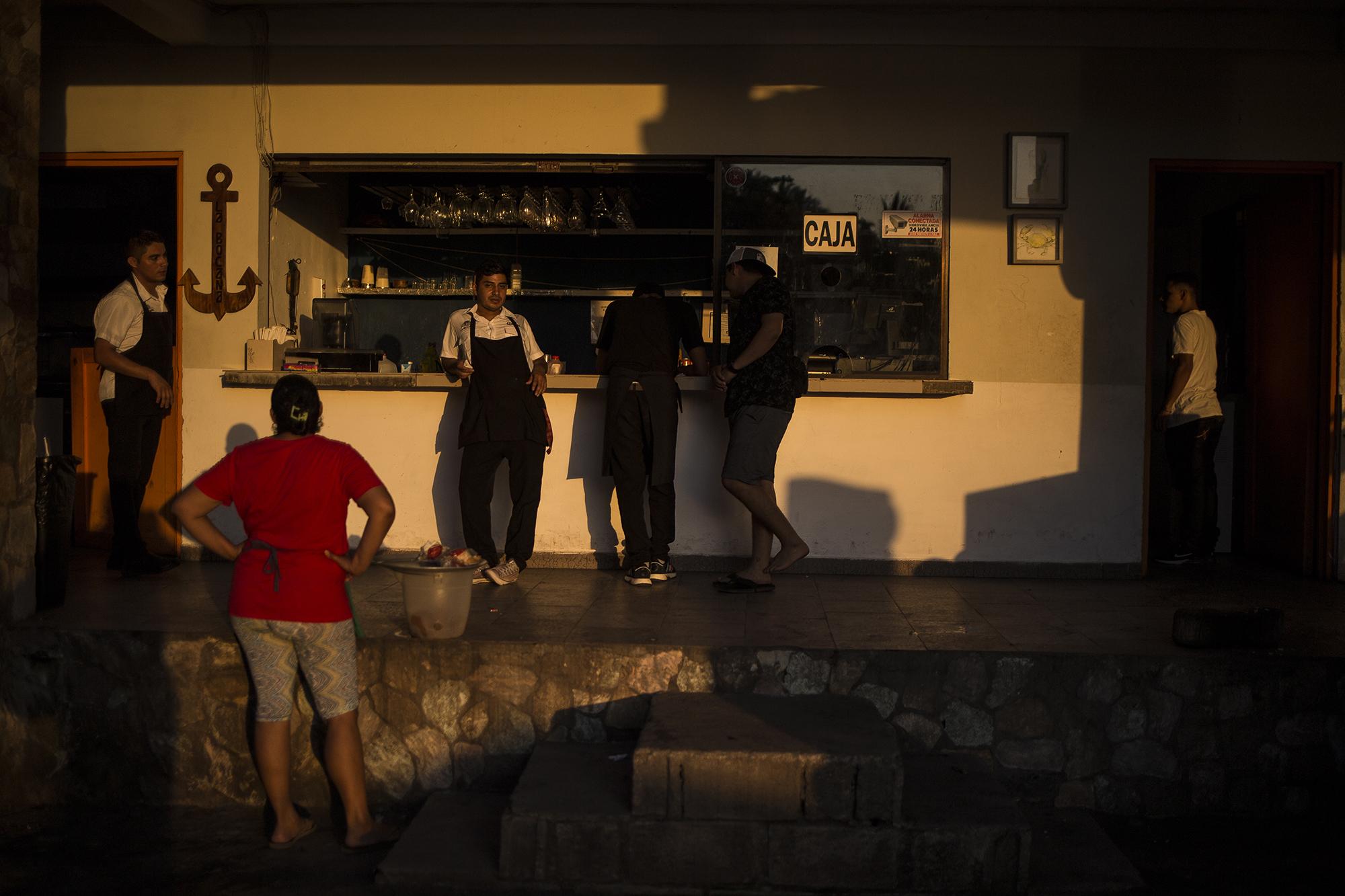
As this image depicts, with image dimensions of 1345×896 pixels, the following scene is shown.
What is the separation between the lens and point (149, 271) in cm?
652

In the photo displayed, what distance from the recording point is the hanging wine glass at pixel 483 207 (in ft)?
26.6

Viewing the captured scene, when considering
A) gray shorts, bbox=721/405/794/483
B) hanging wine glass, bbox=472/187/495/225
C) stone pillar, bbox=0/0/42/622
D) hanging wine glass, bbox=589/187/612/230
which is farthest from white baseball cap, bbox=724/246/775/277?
stone pillar, bbox=0/0/42/622

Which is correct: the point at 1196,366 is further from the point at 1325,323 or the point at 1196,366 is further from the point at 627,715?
the point at 627,715

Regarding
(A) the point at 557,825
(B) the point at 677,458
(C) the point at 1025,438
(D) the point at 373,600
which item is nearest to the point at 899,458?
(C) the point at 1025,438

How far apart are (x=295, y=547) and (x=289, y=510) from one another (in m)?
0.13

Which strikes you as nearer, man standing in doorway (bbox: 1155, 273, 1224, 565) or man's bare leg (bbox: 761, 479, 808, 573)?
man's bare leg (bbox: 761, 479, 808, 573)

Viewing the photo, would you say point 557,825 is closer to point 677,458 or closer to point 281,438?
point 281,438

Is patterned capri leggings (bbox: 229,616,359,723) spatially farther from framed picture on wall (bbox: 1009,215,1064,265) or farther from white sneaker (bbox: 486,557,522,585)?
framed picture on wall (bbox: 1009,215,1064,265)

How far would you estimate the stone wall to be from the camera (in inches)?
192

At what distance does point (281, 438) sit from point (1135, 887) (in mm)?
3368

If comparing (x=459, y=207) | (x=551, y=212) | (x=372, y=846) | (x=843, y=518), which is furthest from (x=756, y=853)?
(x=459, y=207)

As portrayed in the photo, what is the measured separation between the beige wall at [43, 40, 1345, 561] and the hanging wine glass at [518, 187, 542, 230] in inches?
34.3

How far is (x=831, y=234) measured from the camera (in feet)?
23.2

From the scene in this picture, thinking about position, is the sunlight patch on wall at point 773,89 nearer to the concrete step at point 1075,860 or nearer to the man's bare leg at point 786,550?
the man's bare leg at point 786,550
